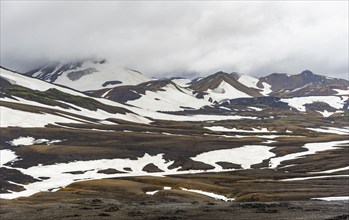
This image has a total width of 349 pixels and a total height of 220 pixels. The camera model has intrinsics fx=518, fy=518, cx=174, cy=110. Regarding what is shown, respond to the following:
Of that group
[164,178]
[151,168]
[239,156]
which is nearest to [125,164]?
[151,168]

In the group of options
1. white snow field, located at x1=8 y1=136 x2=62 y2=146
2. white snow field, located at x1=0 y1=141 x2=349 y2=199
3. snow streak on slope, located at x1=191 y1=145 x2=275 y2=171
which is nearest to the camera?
white snow field, located at x1=0 y1=141 x2=349 y2=199

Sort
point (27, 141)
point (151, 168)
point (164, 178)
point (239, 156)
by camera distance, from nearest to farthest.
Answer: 1. point (164, 178)
2. point (151, 168)
3. point (239, 156)
4. point (27, 141)

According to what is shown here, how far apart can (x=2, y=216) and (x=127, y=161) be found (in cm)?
9978

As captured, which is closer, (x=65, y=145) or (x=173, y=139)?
(x=65, y=145)

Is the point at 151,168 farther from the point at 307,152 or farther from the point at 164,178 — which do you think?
the point at 307,152

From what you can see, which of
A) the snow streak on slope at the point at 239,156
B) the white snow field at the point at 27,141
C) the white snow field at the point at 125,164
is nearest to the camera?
the white snow field at the point at 125,164

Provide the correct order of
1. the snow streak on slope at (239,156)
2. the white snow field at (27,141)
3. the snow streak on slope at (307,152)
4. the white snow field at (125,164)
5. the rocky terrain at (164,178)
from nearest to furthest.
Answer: the rocky terrain at (164,178), the white snow field at (125,164), the snow streak on slope at (307,152), the snow streak on slope at (239,156), the white snow field at (27,141)

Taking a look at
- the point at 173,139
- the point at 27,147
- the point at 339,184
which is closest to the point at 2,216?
the point at 339,184

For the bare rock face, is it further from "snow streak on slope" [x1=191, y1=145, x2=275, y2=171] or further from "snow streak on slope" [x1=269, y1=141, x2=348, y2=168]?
"snow streak on slope" [x1=269, y1=141, x2=348, y2=168]

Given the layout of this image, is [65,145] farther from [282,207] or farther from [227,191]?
[282,207]

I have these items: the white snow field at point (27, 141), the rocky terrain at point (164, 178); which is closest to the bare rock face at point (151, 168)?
the rocky terrain at point (164, 178)

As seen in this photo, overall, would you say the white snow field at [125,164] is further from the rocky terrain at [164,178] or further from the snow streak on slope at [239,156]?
the rocky terrain at [164,178]

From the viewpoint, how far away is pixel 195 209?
5341 centimetres

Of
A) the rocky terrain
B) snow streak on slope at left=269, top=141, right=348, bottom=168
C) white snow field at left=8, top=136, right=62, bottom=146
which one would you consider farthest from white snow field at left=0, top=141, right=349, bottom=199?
white snow field at left=8, top=136, right=62, bottom=146
